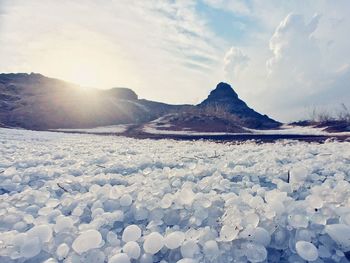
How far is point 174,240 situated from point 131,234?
45 centimetres

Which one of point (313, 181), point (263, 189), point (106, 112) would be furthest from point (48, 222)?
point (106, 112)

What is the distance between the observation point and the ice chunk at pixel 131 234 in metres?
2.79

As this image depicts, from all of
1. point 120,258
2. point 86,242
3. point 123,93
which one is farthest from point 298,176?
point 123,93

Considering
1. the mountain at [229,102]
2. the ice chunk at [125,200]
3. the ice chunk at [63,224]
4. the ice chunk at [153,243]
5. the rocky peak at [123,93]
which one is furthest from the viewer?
the rocky peak at [123,93]

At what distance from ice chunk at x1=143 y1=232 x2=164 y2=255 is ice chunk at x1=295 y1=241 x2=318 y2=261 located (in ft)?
3.81

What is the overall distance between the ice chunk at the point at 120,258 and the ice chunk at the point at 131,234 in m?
0.33

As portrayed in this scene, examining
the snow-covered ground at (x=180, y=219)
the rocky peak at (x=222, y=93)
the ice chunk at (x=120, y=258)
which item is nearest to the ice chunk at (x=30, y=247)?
the snow-covered ground at (x=180, y=219)

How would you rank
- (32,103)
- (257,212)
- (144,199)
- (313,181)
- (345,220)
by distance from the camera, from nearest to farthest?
(345,220)
(257,212)
(144,199)
(313,181)
(32,103)

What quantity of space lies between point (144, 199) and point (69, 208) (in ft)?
3.14

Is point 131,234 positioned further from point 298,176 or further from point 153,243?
point 298,176

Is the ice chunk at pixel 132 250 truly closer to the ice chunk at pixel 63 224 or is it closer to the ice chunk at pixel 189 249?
the ice chunk at pixel 189 249

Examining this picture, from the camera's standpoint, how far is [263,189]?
12.5 ft

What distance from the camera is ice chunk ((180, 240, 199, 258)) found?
99.0 inches

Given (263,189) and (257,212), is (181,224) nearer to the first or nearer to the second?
(257,212)
